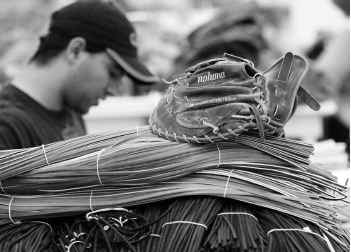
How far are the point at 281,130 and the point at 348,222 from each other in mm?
250

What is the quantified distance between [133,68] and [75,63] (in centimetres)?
19

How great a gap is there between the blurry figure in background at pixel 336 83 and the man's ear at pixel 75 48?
5.55ft

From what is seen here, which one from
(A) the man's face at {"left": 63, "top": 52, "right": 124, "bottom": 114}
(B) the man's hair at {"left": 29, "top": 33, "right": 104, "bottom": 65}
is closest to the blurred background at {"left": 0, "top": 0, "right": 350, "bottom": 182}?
(B) the man's hair at {"left": 29, "top": 33, "right": 104, "bottom": 65}

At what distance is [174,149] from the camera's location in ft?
4.20

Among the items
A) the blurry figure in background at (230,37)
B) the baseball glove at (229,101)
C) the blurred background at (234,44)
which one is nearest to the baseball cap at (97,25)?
the blurred background at (234,44)

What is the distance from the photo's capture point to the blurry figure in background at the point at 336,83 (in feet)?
11.4

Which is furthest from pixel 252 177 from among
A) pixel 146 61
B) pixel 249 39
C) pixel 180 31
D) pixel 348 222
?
pixel 180 31

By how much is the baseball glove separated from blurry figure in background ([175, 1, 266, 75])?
208 cm

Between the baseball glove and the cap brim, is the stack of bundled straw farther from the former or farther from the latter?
the cap brim

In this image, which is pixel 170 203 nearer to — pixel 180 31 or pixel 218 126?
pixel 218 126

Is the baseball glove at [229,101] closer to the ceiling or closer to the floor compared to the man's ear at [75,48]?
closer to the floor

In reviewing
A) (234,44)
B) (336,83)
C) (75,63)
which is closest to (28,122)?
(75,63)

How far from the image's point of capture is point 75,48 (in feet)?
7.07

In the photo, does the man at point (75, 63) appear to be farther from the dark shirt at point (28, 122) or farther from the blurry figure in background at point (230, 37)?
the blurry figure in background at point (230, 37)
